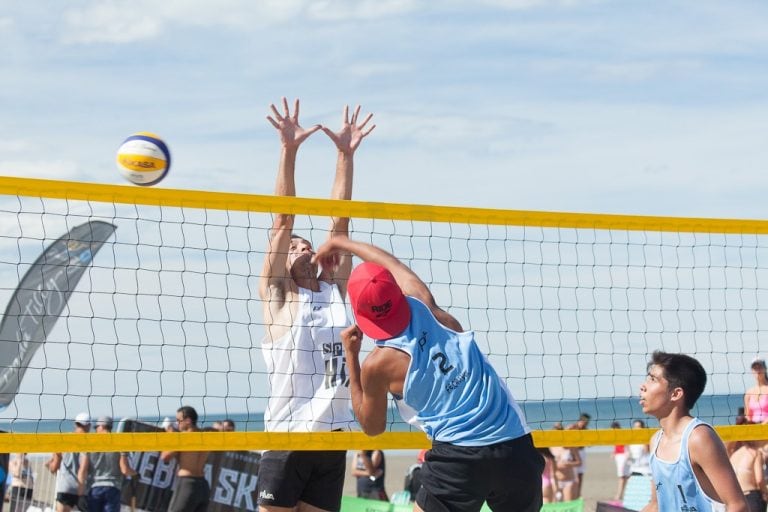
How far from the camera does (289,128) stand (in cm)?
646

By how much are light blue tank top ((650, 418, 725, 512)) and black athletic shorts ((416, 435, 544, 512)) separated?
0.53 m

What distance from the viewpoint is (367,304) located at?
4.65m

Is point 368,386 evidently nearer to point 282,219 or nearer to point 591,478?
point 282,219

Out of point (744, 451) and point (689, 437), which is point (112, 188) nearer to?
point (689, 437)

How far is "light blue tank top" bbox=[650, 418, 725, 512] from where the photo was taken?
4.47m

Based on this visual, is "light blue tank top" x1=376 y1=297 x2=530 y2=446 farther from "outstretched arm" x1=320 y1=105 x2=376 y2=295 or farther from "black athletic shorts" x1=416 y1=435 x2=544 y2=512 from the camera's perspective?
"outstretched arm" x1=320 y1=105 x2=376 y2=295

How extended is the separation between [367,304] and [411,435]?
1737mm

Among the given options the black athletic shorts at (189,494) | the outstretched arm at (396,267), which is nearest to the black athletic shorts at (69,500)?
the black athletic shorts at (189,494)

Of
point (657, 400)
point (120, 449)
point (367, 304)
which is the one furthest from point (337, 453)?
point (657, 400)

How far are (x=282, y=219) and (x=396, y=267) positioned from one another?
1.13 m

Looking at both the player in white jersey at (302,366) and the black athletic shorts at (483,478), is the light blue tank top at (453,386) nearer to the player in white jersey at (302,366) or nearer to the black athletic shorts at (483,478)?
the black athletic shorts at (483,478)

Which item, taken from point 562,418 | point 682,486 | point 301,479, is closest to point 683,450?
point 682,486

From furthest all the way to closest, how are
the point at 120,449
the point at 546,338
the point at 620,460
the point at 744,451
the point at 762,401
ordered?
Answer: the point at 620,460 → the point at 762,401 → the point at 744,451 → the point at 546,338 → the point at 120,449

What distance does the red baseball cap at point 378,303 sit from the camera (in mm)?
4645
